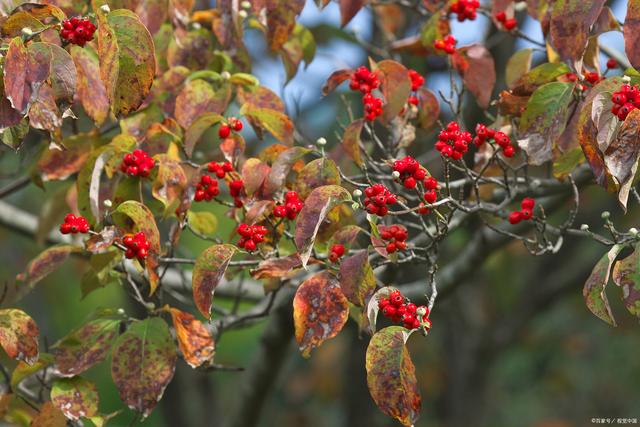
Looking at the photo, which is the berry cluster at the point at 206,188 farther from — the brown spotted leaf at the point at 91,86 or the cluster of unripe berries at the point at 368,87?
the cluster of unripe berries at the point at 368,87

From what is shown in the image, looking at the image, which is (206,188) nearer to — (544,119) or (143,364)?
(143,364)

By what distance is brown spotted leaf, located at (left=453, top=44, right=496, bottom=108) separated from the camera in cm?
237

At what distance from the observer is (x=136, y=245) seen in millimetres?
1851

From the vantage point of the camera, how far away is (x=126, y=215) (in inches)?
79.0

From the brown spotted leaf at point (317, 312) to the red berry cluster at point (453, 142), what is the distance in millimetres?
379

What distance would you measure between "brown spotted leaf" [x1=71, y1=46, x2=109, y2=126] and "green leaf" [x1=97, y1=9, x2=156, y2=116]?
1.01 feet

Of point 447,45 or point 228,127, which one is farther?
point 447,45

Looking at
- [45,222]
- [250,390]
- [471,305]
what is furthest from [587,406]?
[45,222]

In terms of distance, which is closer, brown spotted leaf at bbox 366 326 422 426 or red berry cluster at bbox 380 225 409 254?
brown spotted leaf at bbox 366 326 422 426

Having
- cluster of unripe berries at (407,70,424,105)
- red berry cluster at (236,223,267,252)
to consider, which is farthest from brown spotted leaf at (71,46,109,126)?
cluster of unripe berries at (407,70,424,105)

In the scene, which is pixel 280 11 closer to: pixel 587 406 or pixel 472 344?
pixel 472 344

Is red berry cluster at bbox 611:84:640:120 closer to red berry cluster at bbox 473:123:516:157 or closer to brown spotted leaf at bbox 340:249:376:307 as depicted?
red berry cluster at bbox 473:123:516:157

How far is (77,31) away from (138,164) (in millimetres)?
386

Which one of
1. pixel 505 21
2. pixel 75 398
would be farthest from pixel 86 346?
pixel 505 21
